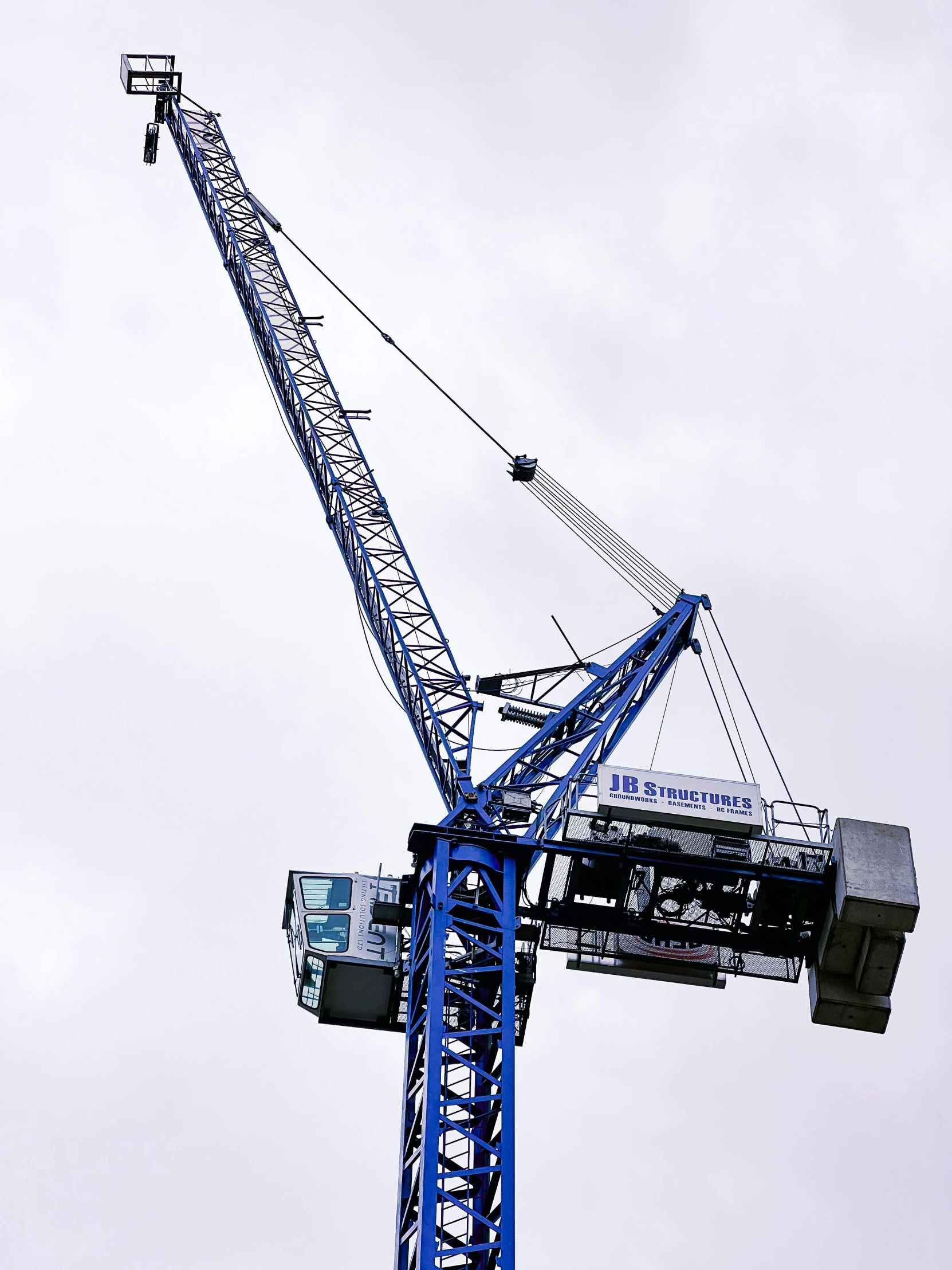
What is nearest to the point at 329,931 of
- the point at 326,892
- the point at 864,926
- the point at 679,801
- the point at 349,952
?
the point at 349,952

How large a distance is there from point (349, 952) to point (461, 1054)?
559 cm

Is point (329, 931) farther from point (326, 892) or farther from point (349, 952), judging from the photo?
point (326, 892)

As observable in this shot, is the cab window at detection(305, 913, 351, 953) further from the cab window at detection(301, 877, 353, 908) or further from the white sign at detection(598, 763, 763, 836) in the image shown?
the white sign at detection(598, 763, 763, 836)

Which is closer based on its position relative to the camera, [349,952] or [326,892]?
[349,952]

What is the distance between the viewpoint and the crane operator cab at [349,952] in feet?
175

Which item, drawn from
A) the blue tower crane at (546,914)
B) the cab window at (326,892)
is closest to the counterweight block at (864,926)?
the blue tower crane at (546,914)

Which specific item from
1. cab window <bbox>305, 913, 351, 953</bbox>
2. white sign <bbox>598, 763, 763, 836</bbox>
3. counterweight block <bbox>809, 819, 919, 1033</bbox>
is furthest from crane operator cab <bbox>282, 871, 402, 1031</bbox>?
counterweight block <bbox>809, 819, 919, 1033</bbox>

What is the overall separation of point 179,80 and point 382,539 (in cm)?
2991

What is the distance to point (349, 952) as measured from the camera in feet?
176

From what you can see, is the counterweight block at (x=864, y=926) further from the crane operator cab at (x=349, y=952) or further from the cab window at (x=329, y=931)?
the cab window at (x=329, y=931)

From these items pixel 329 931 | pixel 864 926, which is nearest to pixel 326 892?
pixel 329 931

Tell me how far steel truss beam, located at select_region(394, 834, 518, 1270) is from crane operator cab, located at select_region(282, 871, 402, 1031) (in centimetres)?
142

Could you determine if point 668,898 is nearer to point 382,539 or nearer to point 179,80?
point 382,539

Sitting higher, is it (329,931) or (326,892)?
(326,892)
